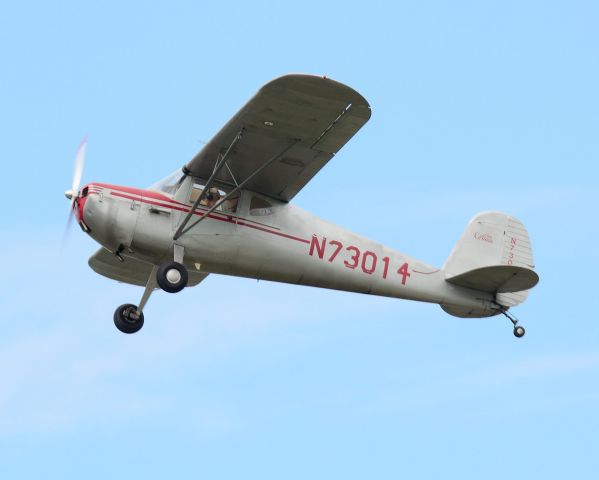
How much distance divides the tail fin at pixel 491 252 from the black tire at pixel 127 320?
4608 mm

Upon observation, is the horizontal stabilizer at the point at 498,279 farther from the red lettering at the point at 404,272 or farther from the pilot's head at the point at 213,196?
the pilot's head at the point at 213,196

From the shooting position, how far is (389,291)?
19250 millimetres

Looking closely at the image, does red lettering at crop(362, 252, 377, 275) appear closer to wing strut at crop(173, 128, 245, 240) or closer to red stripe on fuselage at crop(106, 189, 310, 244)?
red stripe on fuselage at crop(106, 189, 310, 244)

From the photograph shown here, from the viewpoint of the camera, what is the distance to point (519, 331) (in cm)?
1958

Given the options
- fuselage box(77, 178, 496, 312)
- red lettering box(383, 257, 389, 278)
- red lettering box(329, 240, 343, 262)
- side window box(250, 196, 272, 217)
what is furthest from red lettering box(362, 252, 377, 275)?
side window box(250, 196, 272, 217)

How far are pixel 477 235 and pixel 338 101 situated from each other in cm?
493

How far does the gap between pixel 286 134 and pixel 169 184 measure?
193cm

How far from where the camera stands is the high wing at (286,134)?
16.3m

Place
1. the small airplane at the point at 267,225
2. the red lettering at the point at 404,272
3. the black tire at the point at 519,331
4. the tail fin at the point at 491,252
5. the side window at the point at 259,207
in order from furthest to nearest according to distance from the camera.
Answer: the tail fin at the point at 491,252 < the black tire at the point at 519,331 < the red lettering at the point at 404,272 < the side window at the point at 259,207 < the small airplane at the point at 267,225

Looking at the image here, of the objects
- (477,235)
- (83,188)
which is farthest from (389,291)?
(83,188)

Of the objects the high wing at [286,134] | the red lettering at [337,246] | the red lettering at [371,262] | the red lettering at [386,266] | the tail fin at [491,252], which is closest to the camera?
the high wing at [286,134]

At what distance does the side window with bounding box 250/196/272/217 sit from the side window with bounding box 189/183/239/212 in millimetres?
246

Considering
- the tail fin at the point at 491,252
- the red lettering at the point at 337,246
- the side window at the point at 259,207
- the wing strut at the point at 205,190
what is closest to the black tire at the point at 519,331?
the tail fin at the point at 491,252

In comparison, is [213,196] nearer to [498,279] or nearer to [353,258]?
[353,258]
